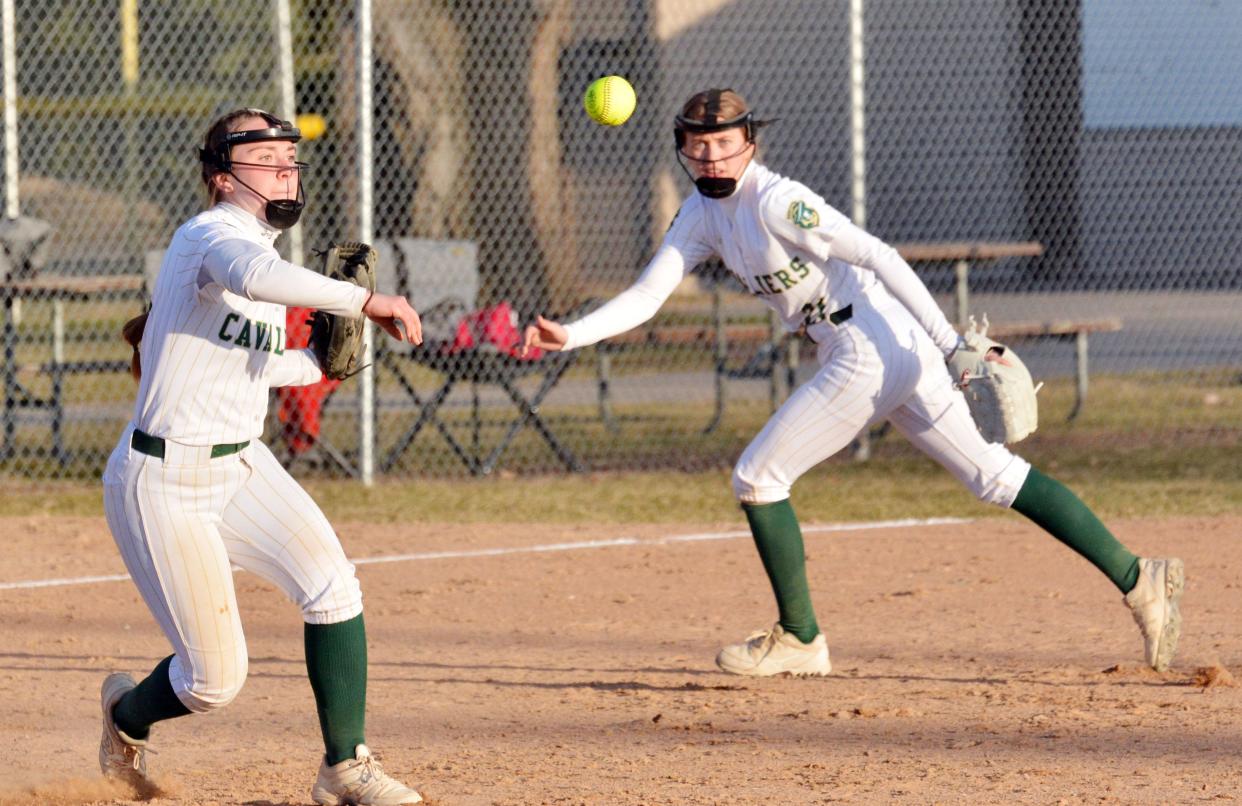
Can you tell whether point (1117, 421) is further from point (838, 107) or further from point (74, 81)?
point (74, 81)

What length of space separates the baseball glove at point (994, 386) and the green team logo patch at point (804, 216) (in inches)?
22.9

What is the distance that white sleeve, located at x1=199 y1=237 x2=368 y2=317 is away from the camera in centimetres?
354

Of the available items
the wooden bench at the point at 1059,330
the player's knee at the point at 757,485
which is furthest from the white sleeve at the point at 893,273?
the wooden bench at the point at 1059,330

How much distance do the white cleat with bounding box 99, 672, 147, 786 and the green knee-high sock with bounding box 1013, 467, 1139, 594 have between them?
106 inches

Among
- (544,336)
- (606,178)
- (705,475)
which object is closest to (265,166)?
(544,336)

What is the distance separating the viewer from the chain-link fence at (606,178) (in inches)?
407

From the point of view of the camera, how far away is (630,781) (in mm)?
4203

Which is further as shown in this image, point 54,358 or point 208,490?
point 54,358

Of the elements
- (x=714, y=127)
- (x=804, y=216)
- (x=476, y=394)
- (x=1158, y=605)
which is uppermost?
(x=714, y=127)

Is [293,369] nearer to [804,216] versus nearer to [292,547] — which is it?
[292,547]

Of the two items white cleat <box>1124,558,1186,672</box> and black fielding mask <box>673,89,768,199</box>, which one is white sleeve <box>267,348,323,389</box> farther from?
white cleat <box>1124,558,1186,672</box>

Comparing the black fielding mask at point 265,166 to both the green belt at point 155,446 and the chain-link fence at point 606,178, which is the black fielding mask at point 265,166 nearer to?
the green belt at point 155,446

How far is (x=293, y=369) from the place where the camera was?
4.05 m

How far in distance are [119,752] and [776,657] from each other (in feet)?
6.86
